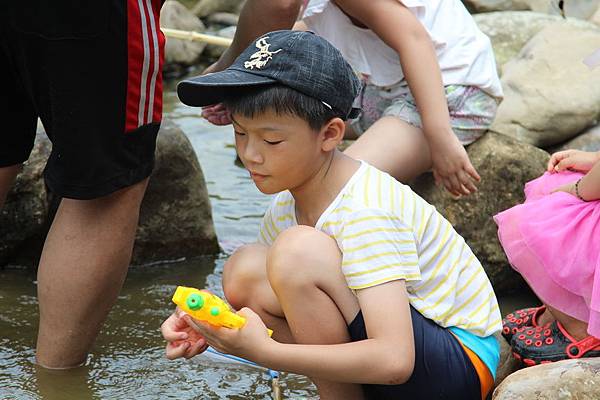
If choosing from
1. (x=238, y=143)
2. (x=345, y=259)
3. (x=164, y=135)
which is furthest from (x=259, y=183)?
(x=164, y=135)

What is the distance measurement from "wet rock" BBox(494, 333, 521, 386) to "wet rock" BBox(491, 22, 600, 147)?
4.87 feet

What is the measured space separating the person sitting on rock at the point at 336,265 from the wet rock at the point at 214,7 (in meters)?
6.95

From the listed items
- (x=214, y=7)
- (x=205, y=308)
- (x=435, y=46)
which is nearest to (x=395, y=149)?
(x=435, y=46)

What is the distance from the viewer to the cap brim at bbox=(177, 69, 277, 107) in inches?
94.3

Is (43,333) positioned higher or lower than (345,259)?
lower

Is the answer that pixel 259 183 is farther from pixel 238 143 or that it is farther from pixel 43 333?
pixel 43 333

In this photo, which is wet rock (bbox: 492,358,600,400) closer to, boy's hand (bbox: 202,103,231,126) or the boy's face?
the boy's face

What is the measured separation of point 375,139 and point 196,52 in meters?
4.83

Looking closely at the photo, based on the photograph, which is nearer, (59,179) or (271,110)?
(271,110)

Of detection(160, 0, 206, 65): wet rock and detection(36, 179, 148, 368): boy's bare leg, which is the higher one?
detection(36, 179, 148, 368): boy's bare leg

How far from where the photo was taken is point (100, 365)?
299 cm

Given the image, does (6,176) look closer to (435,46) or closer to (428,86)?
(428,86)

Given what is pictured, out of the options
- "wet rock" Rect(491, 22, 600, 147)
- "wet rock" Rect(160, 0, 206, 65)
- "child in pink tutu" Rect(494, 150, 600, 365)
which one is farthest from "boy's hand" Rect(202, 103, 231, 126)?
"wet rock" Rect(160, 0, 206, 65)

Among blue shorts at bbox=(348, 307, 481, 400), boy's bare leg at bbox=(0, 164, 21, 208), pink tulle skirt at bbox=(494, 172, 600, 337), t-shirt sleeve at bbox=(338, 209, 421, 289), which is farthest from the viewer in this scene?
boy's bare leg at bbox=(0, 164, 21, 208)
